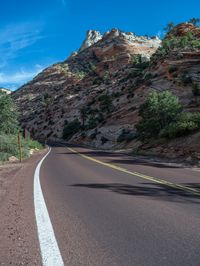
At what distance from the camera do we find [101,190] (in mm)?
10219

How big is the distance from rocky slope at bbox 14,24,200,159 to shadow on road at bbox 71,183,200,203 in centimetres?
1384

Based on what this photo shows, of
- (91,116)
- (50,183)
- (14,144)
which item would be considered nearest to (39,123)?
(91,116)

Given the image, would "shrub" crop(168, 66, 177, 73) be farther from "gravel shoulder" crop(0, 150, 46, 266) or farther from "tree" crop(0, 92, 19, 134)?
"gravel shoulder" crop(0, 150, 46, 266)

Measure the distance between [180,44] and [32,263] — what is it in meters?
79.2

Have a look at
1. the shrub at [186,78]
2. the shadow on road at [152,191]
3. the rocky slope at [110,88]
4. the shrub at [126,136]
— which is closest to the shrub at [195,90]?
the rocky slope at [110,88]

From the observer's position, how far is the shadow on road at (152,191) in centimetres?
877

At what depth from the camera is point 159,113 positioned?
1302 inches

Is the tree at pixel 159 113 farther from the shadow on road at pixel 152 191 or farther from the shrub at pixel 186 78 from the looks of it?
the shrub at pixel 186 78

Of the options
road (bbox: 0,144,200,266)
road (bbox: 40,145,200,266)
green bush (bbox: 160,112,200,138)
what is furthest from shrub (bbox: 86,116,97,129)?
road (bbox: 0,144,200,266)

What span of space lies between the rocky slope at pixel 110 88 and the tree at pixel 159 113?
3.43m

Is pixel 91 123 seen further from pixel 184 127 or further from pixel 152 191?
→ pixel 152 191

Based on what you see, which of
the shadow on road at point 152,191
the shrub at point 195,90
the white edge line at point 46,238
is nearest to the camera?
the white edge line at point 46,238

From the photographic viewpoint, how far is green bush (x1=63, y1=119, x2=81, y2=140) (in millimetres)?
80488

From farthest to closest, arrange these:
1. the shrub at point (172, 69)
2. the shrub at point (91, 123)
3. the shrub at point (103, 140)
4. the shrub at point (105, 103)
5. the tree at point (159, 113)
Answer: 1. the shrub at point (105, 103)
2. the shrub at point (91, 123)
3. the shrub at point (172, 69)
4. the shrub at point (103, 140)
5. the tree at point (159, 113)
